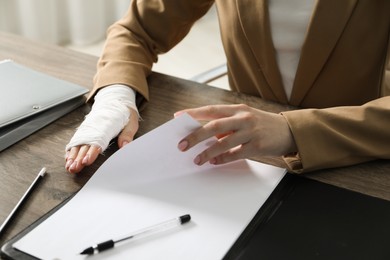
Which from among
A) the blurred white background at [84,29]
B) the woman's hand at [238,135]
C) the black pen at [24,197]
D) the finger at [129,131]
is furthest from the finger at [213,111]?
the blurred white background at [84,29]

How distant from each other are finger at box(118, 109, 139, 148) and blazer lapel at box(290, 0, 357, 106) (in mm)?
337

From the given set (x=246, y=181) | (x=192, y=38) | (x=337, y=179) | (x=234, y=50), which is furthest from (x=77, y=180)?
(x=192, y=38)

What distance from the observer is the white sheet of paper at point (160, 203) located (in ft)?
1.95

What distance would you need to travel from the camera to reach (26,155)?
79cm

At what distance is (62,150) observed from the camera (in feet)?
2.64

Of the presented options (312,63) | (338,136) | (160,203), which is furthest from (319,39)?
(160,203)

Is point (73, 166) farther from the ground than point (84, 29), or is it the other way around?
point (73, 166)

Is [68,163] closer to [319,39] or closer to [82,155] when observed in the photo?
[82,155]

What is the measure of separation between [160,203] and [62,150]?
0.70ft

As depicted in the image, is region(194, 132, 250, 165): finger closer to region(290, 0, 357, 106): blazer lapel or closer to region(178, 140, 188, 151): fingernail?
region(178, 140, 188, 151): fingernail

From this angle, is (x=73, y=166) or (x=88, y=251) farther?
(x=73, y=166)

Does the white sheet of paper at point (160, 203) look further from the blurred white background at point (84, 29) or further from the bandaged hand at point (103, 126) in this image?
the blurred white background at point (84, 29)

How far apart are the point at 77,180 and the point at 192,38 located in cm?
235

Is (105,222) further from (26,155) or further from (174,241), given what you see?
(26,155)
